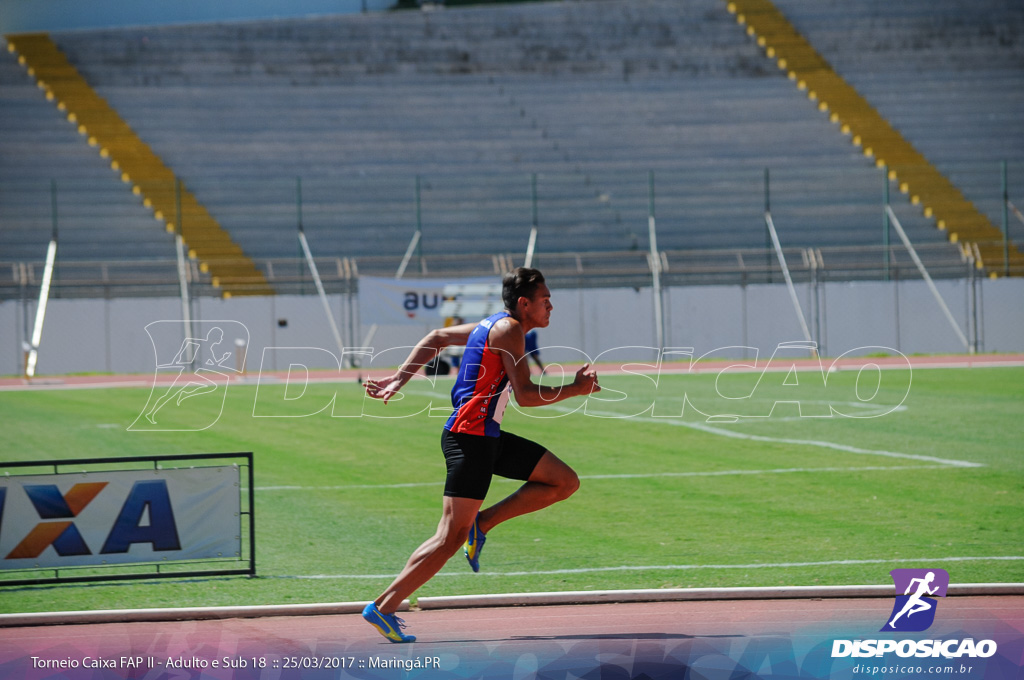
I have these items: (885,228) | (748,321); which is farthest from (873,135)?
(748,321)

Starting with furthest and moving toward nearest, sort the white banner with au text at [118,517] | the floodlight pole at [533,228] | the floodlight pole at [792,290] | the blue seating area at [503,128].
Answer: the blue seating area at [503,128]
the floodlight pole at [533,228]
the floodlight pole at [792,290]
the white banner with au text at [118,517]

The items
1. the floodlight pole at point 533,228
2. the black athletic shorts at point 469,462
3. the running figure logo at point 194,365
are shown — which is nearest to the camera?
the black athletic shorts at point 469,462

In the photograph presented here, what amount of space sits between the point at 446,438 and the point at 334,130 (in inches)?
1399

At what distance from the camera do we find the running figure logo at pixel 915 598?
6.76m

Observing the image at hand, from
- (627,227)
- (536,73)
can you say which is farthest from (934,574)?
(536,73)

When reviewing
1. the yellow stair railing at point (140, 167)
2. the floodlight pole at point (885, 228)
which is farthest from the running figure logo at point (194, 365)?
the floodlight pole at point (885, 228)

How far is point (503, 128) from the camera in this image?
41406 mm

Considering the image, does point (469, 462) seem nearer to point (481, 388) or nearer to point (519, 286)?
point (481, 388)

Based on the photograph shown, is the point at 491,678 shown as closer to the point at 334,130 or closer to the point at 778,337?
the point at 778,337

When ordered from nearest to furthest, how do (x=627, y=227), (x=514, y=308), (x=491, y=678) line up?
1. (x=491, y=678)
2. (x=514, y=308)
3. (x=627, y=227)

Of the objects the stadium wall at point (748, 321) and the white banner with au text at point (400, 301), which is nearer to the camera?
the white banner with au text at point (400, 301)

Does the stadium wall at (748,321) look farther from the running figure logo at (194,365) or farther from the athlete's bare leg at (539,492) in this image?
the athlete's bare leg at (539,492)

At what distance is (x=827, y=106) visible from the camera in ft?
139

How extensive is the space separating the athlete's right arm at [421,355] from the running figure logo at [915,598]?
9.58 feet
